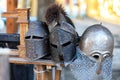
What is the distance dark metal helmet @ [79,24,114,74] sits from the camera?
2148mm

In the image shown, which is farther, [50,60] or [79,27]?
[79,27]

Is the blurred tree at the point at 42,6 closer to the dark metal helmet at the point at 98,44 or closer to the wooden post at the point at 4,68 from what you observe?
the dark metal helmet at the point at 98,44

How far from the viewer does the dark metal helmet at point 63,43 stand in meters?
2.20

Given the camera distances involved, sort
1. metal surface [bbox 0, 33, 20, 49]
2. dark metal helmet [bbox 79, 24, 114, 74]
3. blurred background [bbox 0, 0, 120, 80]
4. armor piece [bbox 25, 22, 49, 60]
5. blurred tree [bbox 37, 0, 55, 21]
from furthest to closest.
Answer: blurred background [bbox 0, 0, 120, 80] < blurred tree [bbox 37, 0, 55, 21] < metal surface [bbox 0, 33, 20, 49] < armor piece [bbox 25, 22, 49, 60] < dark metal helmet [bbox 79, 24, 114, 74]

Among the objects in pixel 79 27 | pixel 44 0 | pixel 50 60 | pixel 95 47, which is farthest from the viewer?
pixel 79 27

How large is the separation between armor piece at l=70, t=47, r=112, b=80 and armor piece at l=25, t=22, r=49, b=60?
0.80 ft

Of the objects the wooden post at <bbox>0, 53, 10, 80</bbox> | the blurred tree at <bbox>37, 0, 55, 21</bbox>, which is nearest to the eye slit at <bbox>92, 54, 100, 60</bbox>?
the wooden post at <bbox>0, 53, 10, 80</bbox>

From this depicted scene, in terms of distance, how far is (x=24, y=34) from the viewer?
2.35 m

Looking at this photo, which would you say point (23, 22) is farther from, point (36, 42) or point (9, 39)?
point (9, 39)

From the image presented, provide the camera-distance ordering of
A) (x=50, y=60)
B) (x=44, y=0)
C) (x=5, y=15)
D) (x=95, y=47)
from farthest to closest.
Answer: (x=44, y=0) < (x=5, y=15) < (x=50, y=60) < (x=95, y=47)

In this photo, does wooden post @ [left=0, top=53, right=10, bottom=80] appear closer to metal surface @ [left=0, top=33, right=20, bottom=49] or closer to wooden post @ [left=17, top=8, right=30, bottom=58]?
wooden post @ [left=17, top=8, right=30, bottom=58]

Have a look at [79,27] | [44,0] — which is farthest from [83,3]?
[44,0]

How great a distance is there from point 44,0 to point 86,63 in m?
3.10

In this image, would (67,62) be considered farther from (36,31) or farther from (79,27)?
(79,27)
